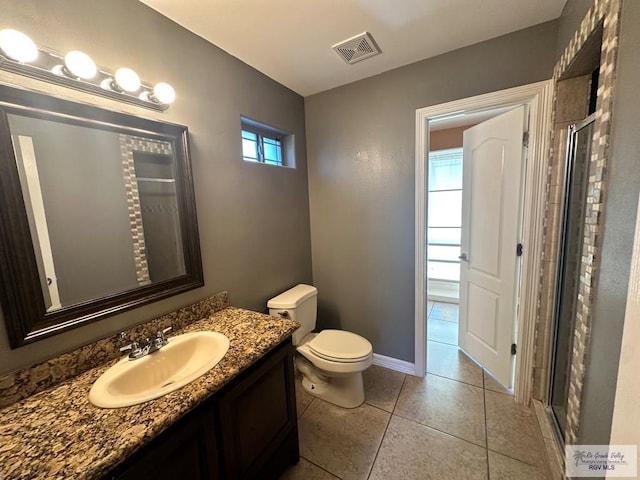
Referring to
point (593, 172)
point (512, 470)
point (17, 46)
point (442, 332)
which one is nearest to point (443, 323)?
point (442, 332)

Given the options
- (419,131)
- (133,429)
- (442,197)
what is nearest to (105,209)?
(133,429)

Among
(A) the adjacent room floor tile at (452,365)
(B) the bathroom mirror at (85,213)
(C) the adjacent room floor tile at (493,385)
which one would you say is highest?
(B) the bathroom mirror at (85,213)

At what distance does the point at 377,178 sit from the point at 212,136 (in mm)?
1232

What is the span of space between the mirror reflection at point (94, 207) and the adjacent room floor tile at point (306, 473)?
125cm

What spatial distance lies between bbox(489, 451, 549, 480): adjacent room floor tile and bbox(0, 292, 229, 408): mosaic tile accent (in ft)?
5.94

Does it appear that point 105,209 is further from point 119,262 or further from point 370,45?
point 370,45

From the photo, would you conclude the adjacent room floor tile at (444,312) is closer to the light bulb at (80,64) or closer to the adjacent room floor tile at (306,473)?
the adjacent room floor tile at (306,473)

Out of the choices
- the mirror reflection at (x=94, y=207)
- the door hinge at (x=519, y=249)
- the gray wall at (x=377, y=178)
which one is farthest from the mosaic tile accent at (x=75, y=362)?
the door hinge at (x=519, y=249)

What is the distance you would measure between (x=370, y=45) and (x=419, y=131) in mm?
642

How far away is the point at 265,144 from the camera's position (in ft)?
6.69

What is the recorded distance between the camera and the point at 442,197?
12.3 ft

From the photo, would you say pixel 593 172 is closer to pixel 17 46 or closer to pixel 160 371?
pixel 160 371

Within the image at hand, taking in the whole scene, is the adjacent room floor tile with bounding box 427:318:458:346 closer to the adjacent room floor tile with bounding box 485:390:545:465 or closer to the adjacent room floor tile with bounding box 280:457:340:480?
the adjacent room floor tile with bounding box 485:390:545:465

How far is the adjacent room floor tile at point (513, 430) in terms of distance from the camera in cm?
143
